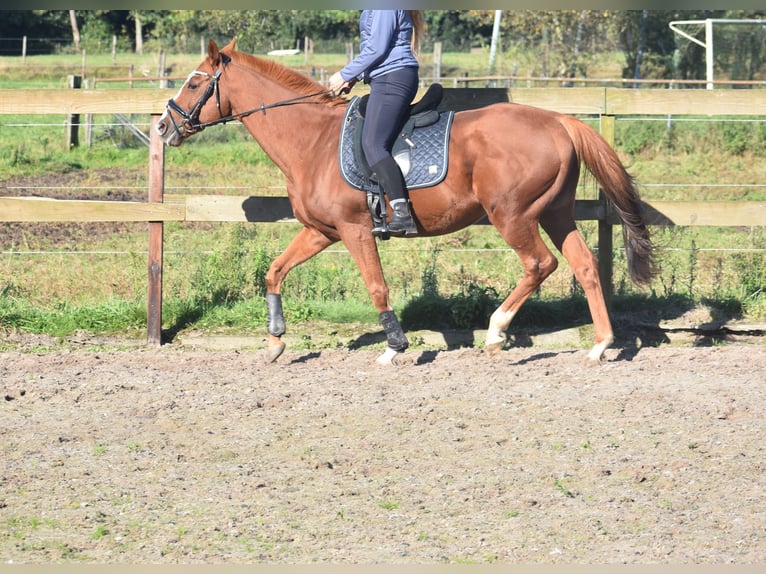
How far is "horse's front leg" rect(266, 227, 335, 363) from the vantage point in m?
7.41

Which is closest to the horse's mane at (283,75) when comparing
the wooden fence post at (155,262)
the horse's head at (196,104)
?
the horse's head at (196,104)

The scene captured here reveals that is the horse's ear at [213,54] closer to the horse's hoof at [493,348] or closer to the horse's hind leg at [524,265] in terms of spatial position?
the horse's hind leg at [524,265]

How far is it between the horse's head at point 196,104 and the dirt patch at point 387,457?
1753 mm

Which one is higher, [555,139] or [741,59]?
[741,59]

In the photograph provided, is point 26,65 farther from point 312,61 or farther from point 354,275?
point 354,275

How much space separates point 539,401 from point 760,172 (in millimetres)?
11832

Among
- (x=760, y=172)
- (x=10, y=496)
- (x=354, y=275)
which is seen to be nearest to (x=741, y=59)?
(x=760, y=172)

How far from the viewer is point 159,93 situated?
26.3ft

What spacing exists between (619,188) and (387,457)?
3.11 metres

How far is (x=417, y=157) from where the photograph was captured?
7023mm

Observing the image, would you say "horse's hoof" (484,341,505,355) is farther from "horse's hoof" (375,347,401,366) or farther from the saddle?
the saddle

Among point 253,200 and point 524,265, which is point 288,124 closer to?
point 253,200

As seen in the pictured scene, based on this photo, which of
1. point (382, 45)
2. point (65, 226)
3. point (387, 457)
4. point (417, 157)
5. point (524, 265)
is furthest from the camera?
point (65, 226)

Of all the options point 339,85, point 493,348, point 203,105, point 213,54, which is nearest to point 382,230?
point 339,85
